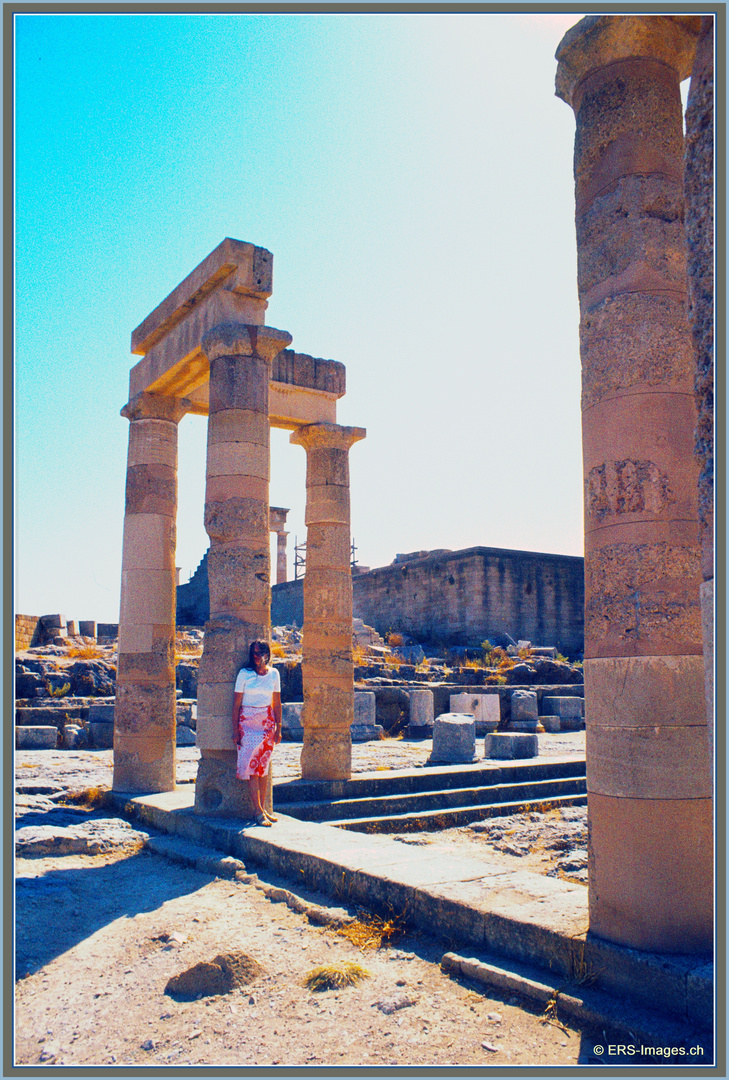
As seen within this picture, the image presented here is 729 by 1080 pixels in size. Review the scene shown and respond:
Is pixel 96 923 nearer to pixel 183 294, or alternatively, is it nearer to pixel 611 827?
pixel 611 827

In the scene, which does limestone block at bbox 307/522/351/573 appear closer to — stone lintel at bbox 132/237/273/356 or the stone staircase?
the stone staircase

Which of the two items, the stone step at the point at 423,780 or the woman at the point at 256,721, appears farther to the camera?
the stone step at the point at 423,780

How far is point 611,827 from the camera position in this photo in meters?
3.86

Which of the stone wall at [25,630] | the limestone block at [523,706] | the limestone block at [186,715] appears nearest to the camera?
the limestone block at [186,715]

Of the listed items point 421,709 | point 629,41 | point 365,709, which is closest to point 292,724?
point 365,709

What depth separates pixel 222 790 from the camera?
7.49 m

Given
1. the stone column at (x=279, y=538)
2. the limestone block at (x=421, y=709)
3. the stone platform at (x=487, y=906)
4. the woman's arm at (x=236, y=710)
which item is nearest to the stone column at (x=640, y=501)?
the stone platform at (x=487, y=906)

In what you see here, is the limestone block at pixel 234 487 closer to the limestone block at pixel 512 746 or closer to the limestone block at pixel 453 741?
the limestone block at pixel 453 741

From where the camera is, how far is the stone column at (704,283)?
7.80 ft

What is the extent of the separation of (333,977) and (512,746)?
327 inches

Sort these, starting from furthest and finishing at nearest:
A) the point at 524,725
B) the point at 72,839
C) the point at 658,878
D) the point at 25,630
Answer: the point at 25,630 < the point at 524,725 < the point at 72,839 < the point at 658,878

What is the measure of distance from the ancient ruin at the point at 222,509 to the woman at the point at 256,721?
20 cm

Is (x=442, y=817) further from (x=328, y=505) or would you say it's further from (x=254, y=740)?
(x=328, y=505)

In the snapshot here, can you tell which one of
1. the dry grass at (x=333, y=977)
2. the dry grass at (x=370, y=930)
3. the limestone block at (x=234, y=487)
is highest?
the limestone block at (x=234, y=487)
